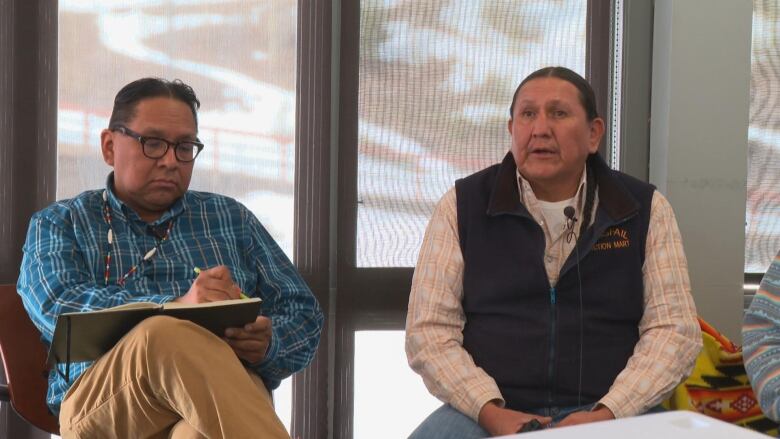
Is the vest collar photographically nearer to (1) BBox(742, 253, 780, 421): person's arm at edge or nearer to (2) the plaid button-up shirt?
(2) the plaid button-up shirt

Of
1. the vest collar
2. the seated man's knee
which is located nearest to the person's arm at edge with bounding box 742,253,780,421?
the vest collar

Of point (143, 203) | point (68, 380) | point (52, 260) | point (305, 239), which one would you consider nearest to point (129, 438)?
point (68, 380)

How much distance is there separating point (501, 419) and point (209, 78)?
1.89 m

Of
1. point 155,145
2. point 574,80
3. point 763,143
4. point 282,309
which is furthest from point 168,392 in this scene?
point 763,143

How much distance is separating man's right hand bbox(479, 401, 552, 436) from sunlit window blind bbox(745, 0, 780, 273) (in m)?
1.84

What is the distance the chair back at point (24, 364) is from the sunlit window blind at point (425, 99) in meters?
1.34

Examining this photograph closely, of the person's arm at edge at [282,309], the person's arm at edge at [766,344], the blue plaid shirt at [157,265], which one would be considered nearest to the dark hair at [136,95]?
the blue plaid shirt at [157,265]

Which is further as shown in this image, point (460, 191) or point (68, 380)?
point (460, 191)

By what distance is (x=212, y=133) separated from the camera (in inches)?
129

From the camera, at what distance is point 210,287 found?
7.04 feet

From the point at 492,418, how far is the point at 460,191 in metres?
0.65

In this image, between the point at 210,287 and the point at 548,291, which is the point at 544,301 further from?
the point at 210,287

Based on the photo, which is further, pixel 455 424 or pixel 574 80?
pixel 574 80

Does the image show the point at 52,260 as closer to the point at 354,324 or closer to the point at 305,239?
the point at 305,239
